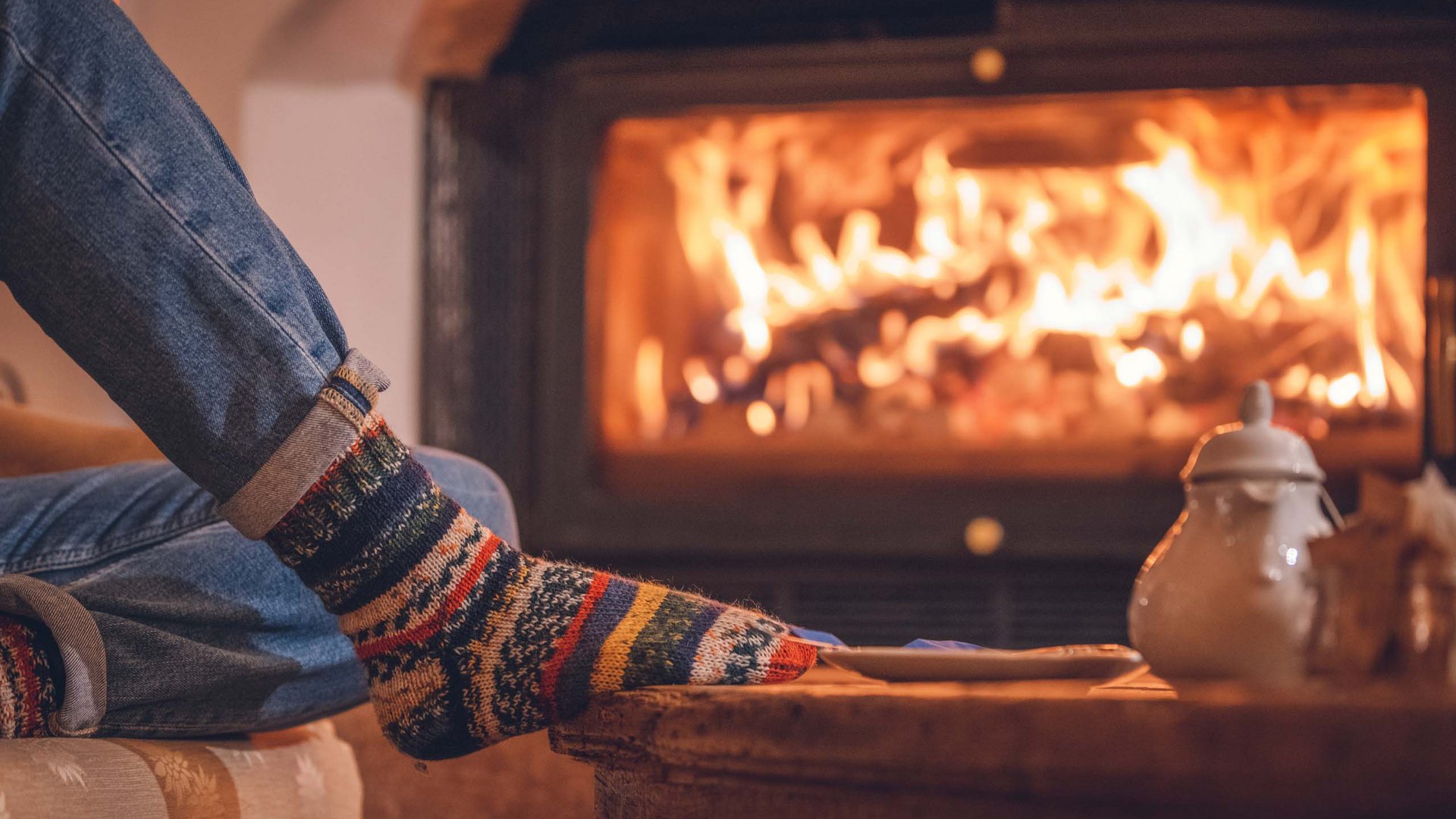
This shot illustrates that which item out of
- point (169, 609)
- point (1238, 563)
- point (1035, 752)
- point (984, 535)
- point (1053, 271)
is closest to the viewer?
point (1035, 752)

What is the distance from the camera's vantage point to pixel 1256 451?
501 mm

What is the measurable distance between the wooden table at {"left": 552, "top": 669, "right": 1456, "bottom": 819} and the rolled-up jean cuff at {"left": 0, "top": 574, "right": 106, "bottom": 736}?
9.6 inches

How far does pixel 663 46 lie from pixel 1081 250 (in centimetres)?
59

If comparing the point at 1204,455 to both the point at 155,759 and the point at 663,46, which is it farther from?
the point at 663,46

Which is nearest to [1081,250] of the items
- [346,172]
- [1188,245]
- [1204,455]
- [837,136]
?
[1188,245]

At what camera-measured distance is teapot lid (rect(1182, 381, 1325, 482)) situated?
50cm

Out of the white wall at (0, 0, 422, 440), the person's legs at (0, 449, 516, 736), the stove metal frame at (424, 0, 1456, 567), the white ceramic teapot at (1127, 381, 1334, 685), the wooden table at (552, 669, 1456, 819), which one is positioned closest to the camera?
the wooden table at (552, 669, 1456, 819)

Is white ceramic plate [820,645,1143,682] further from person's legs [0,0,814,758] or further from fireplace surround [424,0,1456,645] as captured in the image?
fireplace surround [424,0,1456,645]

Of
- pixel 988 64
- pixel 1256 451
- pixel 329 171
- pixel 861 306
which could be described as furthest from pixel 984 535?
pixel 1256 451

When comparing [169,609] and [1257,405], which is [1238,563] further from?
[169,609]

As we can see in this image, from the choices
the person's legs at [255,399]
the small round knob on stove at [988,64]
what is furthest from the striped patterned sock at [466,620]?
the small round knob on stove at [988,64]

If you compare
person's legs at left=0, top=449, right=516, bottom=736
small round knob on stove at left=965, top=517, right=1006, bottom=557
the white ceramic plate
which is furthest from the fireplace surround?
the white ceramic plate

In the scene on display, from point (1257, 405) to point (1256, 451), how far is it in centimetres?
2

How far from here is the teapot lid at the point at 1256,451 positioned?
1.63 ft
